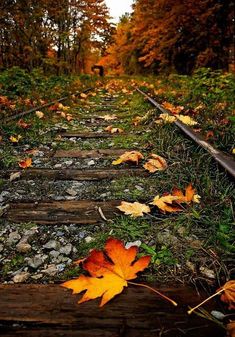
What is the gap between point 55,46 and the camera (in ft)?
58.1

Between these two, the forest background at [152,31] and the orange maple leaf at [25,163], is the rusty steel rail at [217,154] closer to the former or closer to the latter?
the orange maple leaf at [25,163]

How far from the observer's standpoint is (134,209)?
6.34 feet

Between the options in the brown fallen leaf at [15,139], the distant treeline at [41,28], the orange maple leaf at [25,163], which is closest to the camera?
the orange maple leaf at [25,163]

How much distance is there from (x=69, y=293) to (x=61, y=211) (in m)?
0.78

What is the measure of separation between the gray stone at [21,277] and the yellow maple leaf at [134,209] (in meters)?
0.69

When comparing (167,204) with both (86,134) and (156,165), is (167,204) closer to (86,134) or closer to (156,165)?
(156,165)

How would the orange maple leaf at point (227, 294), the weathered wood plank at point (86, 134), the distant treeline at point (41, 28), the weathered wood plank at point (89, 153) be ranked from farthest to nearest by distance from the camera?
the distant treeline at point (41, 28) < the weathered wood plank at point (86, 134) < the weathered wood plank at point (89, 153) < the orange maple leaf at point (227, 294)

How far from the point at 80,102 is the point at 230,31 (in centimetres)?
1020

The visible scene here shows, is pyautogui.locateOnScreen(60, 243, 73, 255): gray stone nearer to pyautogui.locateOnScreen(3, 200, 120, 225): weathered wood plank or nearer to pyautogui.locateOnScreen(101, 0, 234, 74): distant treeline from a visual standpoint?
pyautogui.locateOnScreen(3, 200, 120, 225): weathered wood plank

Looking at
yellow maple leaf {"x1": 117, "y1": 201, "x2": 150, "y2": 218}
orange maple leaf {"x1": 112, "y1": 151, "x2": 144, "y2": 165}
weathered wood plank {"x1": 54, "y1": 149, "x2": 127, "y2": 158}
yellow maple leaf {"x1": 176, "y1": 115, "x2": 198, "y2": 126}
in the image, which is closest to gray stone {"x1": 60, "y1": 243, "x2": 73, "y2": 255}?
yellow maple leaf {"x1": 117, "y1": 201, "x2": 150, "y2": 218}

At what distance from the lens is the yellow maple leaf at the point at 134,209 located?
190cm

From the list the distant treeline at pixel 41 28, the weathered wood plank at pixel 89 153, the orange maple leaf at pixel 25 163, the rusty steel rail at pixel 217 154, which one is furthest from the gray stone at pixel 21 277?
the distant treeline at pixel 41 28

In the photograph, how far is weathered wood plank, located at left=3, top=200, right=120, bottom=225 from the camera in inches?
74.0

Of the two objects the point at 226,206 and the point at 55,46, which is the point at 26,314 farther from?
the point at 55,46
